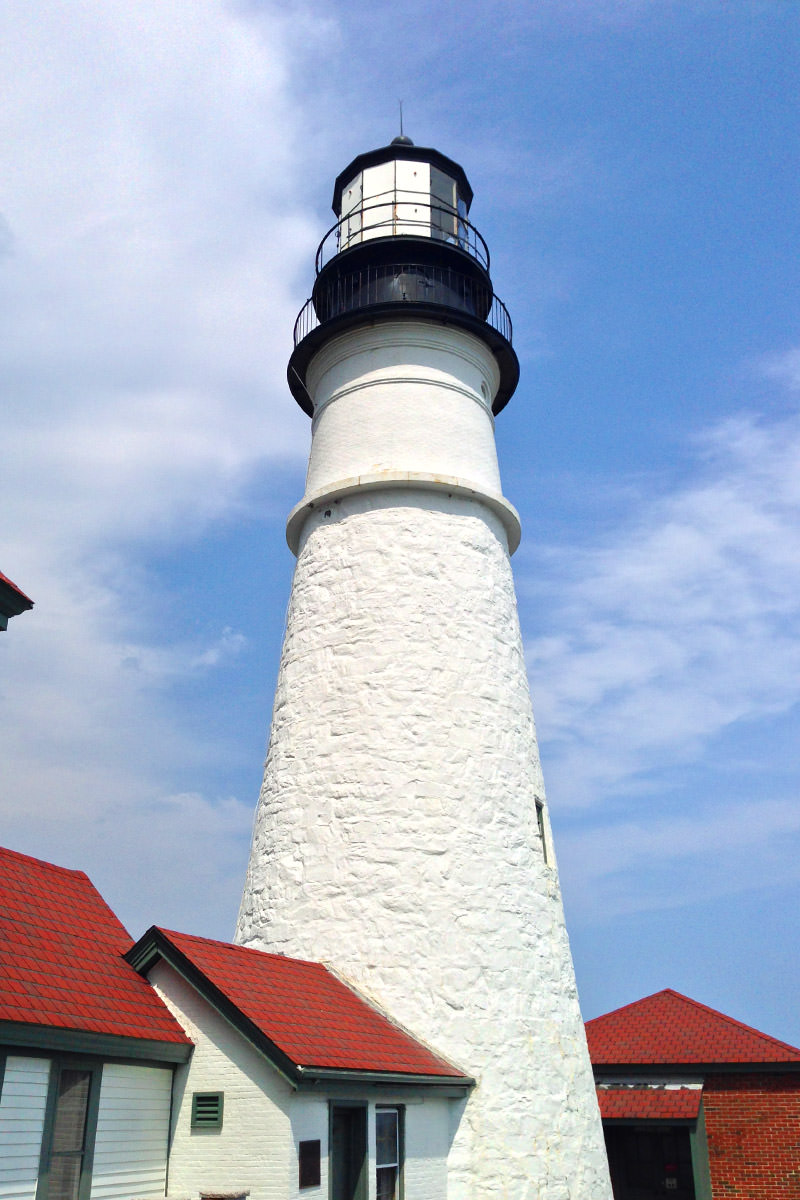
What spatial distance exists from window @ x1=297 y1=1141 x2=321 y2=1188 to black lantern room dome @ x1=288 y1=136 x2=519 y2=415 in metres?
10.3

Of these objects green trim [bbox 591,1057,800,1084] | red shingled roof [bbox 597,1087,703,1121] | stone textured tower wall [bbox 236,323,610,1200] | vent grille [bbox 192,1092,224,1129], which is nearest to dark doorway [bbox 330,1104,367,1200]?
vent grille [bbox 192,1092,224,1129]

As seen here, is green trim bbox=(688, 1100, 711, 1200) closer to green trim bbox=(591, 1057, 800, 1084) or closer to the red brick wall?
the red brick wall

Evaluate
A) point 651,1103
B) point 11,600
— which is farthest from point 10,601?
point 651,1103

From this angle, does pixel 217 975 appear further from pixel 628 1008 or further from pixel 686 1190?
pixel 628 1008


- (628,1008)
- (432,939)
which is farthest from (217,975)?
(628,1008)

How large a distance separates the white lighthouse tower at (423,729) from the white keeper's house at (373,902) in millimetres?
33

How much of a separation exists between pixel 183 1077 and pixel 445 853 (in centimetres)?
366

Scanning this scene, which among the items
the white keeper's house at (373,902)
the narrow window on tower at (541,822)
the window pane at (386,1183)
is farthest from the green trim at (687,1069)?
the window pane at (386,1183)

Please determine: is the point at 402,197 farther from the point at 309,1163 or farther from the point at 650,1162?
the point at 650,1162

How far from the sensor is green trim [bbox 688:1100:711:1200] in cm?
1406

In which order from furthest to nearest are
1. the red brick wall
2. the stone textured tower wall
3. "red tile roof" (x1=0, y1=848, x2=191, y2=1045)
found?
the red brick wall → the stone textured tower wall → "red tile roof" (x1=0, y1=848, x2=191, y2=1045)

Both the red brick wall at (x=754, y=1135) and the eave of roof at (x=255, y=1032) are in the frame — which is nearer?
the eave of roof at (x=255, y=1032)

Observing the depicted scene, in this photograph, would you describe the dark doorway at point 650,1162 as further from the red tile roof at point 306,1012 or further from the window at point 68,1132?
the window at point 68,1132

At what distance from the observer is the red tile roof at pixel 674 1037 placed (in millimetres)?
14539
